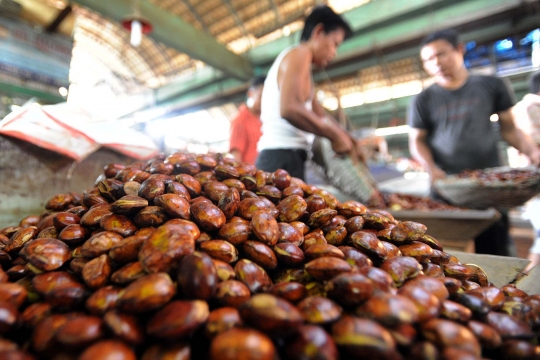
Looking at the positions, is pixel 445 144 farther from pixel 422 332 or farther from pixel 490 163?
pixel 422 332

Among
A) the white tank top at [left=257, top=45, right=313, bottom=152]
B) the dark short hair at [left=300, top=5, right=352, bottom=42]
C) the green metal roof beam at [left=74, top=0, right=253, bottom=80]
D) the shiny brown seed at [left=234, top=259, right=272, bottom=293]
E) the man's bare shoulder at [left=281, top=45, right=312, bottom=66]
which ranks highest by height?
the green metal roof beam at [left=74, top=0, right=253, bottom=80]

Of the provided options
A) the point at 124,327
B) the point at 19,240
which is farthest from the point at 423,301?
the point at 19,240

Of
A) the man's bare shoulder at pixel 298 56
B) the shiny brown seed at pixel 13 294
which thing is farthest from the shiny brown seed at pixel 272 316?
the man's bare shoulder at pixel 298 56

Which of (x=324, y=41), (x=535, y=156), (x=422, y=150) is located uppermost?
(x=324, y=41)

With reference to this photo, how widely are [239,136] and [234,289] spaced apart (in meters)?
2.69

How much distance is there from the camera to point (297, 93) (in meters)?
2.02

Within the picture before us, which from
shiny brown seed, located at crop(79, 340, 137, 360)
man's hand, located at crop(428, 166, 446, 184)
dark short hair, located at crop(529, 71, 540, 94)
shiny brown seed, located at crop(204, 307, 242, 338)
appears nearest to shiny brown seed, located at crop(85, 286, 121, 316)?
shiny brown seed, located at crop(79, 340, 137, 360)

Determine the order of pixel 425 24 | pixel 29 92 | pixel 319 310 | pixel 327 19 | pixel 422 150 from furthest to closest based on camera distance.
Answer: pixel 425 24, pixel 422 150, pixel 29 92, pixel 327 19, pixel 319 310

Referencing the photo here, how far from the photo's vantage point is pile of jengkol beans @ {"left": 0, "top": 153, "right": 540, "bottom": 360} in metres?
0.55

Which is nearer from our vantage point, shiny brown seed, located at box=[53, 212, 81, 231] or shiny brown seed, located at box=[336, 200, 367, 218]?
shiny brown seed, located at box=[53, 212, 81, 231]

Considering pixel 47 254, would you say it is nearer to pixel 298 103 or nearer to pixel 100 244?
pixel 100 244

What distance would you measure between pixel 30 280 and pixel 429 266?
3.94 ft

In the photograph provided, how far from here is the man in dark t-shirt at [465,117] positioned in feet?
8.30

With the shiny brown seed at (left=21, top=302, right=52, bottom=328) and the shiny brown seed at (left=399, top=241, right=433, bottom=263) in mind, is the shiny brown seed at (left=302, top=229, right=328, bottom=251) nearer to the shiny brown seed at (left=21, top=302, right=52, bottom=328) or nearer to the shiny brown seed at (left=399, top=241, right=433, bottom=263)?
the shiny brown seed at (left=399, top=241, right=433, bottom=263)
